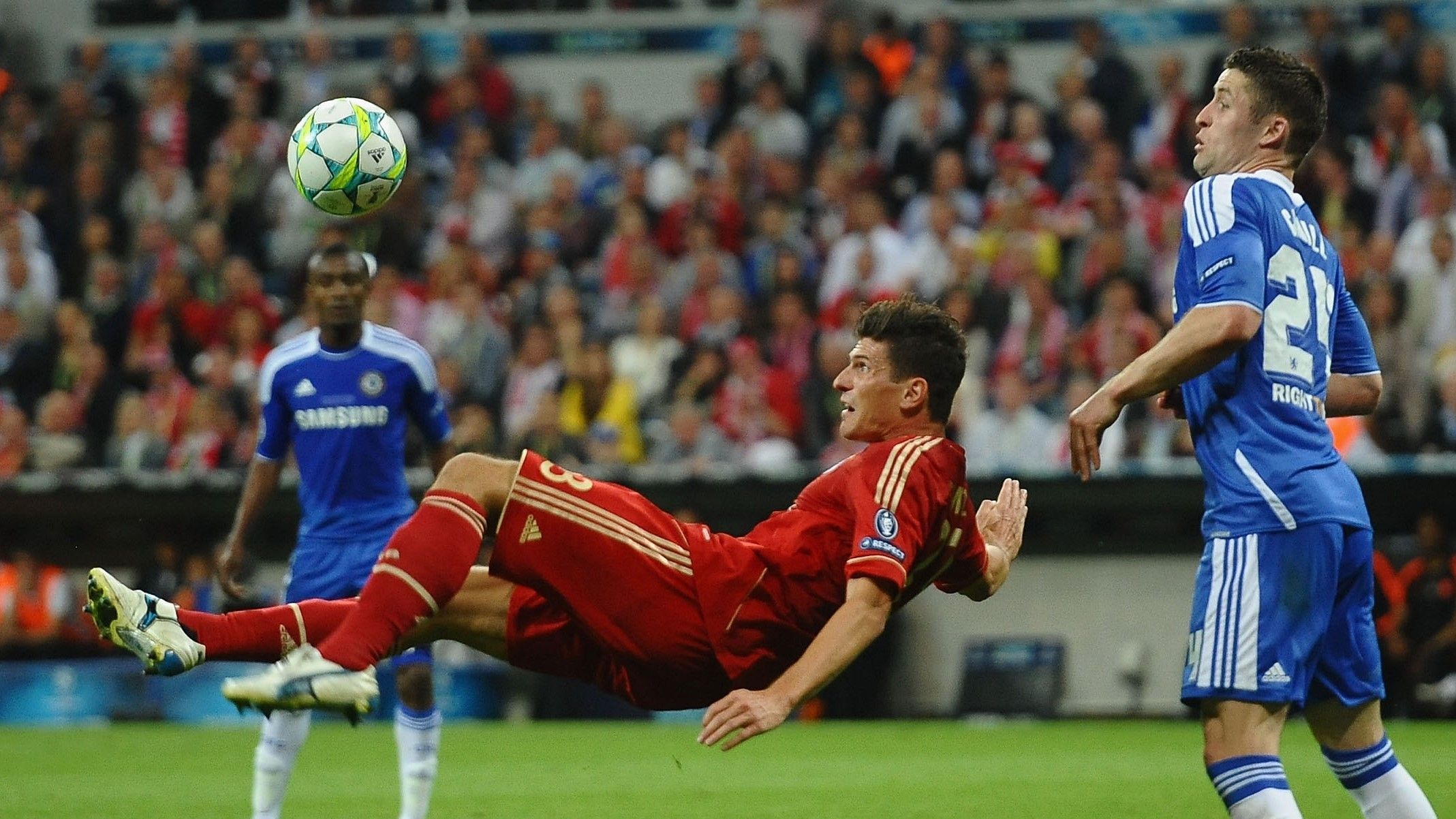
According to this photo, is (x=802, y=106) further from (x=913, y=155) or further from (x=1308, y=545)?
(x=1308, y=545)

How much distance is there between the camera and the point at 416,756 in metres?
8.20

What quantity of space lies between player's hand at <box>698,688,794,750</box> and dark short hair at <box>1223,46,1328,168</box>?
2.09 meters

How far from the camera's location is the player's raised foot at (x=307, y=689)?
16.4 ft

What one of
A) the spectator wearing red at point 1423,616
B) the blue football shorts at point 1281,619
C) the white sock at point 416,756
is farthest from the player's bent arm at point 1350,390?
the spectator wearing red at point 1423,616

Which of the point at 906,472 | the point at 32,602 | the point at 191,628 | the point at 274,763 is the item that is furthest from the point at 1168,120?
the point at 191,628

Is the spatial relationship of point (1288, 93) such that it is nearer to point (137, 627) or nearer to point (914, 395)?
point (914, 395)

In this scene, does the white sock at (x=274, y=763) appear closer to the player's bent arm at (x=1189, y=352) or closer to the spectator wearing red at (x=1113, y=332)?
the player's bent arm at (x=1189, y=352)

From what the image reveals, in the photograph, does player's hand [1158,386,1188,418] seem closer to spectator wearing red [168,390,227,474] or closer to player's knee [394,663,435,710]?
player's knee [394,663,435,710]

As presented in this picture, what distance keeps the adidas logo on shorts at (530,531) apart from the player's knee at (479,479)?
9 cm

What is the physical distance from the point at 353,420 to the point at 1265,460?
4630 mm

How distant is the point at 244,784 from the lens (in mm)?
10242

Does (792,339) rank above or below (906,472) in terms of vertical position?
Answer: below

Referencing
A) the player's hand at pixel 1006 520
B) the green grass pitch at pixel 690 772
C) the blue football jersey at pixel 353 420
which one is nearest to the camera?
the player's hand at pixel 1006 520

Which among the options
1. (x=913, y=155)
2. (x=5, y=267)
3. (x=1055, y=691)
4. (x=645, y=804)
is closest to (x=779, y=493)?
(x=1055, y=691)
